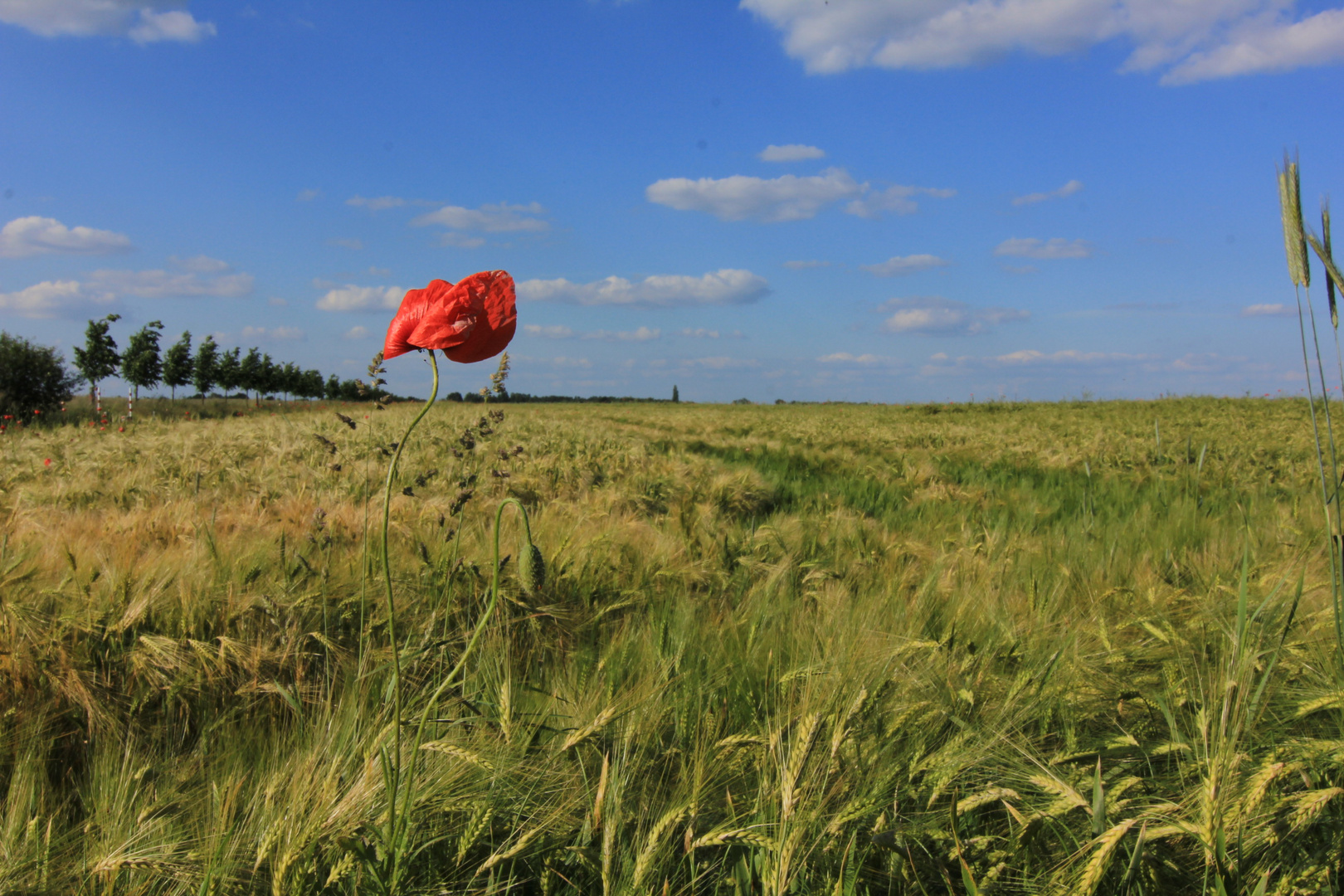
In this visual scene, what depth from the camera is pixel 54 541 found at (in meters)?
2.17

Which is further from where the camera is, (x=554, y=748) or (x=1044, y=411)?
(x=1044, y=411)

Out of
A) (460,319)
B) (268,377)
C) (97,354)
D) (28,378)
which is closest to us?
(460,319)

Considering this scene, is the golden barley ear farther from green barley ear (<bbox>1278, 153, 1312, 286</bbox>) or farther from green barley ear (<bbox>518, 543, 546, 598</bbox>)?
green barley ear (<bbox>518, 543, 546, 598</bbox>)

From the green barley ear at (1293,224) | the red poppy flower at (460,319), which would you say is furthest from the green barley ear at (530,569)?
the green barley ear at (1293,224)

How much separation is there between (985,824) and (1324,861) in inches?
20.5

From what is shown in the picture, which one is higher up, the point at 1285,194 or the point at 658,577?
the point at 1285,194

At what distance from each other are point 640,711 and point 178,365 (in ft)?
170

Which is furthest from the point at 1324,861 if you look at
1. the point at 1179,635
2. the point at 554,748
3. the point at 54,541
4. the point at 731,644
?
the point at 54,541

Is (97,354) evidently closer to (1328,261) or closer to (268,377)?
(268,377)

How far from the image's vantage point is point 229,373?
49438 millimetres

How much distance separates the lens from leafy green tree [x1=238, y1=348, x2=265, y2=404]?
168 feet

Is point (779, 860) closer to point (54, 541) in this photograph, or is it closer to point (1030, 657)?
point (1030, 657)

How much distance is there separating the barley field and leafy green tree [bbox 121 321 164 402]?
42248 mm

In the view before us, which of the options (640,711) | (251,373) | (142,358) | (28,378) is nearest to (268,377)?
(251,373)
